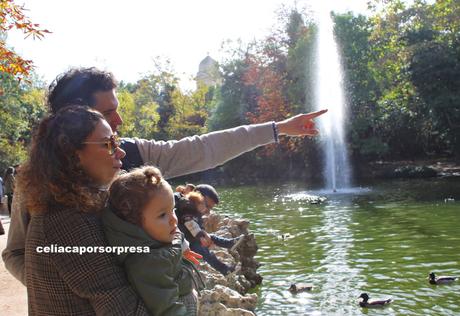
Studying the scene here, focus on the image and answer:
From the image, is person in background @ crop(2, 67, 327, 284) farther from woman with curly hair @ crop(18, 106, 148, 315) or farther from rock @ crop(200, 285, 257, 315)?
rock @ crop(200, 285, 257, 315)

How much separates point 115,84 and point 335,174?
80.6 feet

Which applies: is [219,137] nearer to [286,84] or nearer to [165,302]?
[165,302]

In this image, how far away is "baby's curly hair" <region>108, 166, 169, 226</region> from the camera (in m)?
1.69

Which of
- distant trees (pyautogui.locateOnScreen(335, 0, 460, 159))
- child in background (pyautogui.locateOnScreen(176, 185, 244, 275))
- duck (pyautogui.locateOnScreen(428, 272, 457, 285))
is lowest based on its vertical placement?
duck (pyautogui.locateOnScreen(428, 272, 457, 285))

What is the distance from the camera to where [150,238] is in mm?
1696

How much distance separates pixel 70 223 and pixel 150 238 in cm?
28

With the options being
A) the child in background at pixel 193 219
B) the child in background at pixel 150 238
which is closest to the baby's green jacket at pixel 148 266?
the child in background at pixel 150 238

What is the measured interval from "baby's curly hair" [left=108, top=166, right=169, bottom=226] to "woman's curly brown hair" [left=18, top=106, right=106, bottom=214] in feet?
0.16

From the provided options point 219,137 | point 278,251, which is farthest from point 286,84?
point 219,137

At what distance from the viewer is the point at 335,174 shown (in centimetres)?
2597

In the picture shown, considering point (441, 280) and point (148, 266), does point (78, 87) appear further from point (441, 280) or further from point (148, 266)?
point (441, 280)

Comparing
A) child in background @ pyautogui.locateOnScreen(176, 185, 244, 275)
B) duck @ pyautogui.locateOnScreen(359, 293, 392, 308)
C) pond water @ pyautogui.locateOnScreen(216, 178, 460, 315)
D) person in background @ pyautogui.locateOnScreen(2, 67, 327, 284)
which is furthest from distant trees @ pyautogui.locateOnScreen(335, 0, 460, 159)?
person in background @ pyautogui.locateOnScreen(2, 67, 327, 284)

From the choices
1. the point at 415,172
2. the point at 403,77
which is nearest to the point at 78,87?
the point at 415,172

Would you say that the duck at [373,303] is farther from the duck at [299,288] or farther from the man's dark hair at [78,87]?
the man's dark hair at [78,87]
